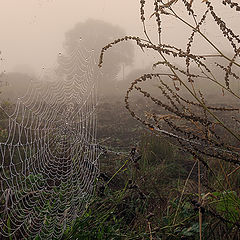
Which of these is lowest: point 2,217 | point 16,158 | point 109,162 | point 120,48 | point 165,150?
point 16,158

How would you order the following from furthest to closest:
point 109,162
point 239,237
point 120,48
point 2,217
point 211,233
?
1. point 120,48
2. point 109,162
3. point 2,217
4. point 211,233
5. point 239,237

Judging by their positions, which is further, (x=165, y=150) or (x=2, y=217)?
(x=165, y=150)

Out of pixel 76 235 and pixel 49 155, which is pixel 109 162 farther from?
pixel 76 235

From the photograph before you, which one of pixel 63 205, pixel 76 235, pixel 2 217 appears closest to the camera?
pixel 76 235

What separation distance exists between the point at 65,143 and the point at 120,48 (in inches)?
1301

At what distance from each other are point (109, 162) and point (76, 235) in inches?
106

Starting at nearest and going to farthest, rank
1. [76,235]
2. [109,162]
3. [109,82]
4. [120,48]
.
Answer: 1. [76,235]
2. [109,162]
3. [109,82]
4. [120,48]

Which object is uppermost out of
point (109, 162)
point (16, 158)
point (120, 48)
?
point (120, 48)

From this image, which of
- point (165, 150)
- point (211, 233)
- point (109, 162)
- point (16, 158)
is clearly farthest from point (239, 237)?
point (16, 158)

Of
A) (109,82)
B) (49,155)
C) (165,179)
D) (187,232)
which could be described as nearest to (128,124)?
(49,155)

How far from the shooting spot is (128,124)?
994 centimetres

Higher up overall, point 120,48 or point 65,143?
point 120,48

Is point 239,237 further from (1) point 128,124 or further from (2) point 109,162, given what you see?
(1) point 128,124

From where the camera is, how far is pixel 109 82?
108ft
